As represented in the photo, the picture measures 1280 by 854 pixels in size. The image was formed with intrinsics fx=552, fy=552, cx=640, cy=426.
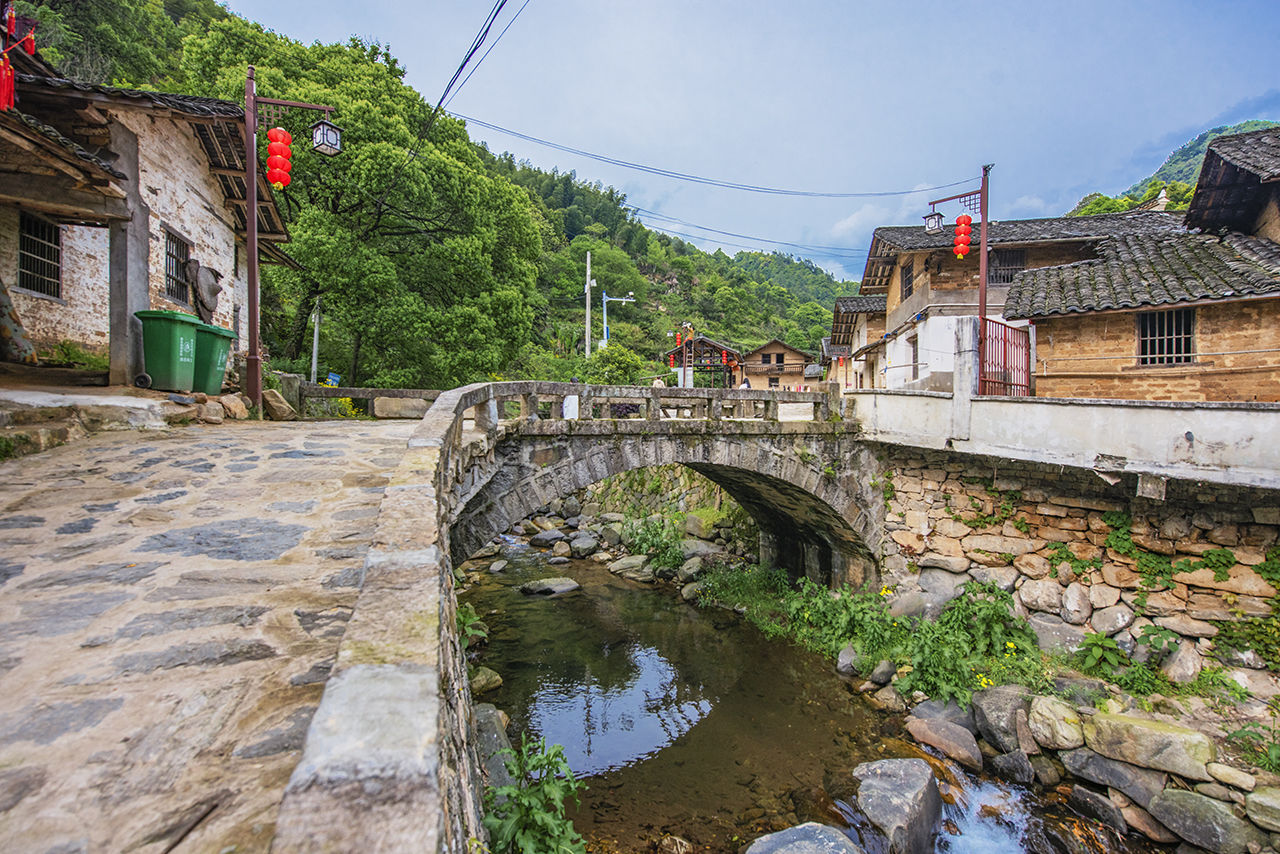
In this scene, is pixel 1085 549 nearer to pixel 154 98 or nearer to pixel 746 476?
pixel 746 476

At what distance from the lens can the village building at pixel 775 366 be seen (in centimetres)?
3669

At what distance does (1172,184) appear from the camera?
23.8 m

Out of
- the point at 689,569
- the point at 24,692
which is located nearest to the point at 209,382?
→ the point at 24,692

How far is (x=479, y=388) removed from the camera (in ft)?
21.3

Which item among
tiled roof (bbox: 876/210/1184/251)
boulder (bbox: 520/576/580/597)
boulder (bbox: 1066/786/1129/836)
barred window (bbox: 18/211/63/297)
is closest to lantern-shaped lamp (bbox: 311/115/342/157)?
barred window (bbox: 18/211/63/297)

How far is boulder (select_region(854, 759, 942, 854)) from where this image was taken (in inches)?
245

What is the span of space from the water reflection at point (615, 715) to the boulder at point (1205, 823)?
5661 millimetres

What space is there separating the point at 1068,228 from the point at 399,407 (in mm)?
20490

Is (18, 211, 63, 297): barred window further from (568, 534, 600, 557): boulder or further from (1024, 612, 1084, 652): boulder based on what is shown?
(1024, 612, 1084, 652): boulder

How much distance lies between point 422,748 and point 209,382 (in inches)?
365

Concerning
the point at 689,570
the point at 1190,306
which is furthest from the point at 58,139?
the point at 1190,306

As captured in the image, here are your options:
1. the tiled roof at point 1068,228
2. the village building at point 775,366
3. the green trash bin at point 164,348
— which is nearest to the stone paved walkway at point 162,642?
the green trash bin at point 164,348

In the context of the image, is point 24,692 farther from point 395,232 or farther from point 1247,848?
point 395,232

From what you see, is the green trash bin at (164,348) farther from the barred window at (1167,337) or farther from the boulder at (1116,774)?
the barred window at (1167,337)
